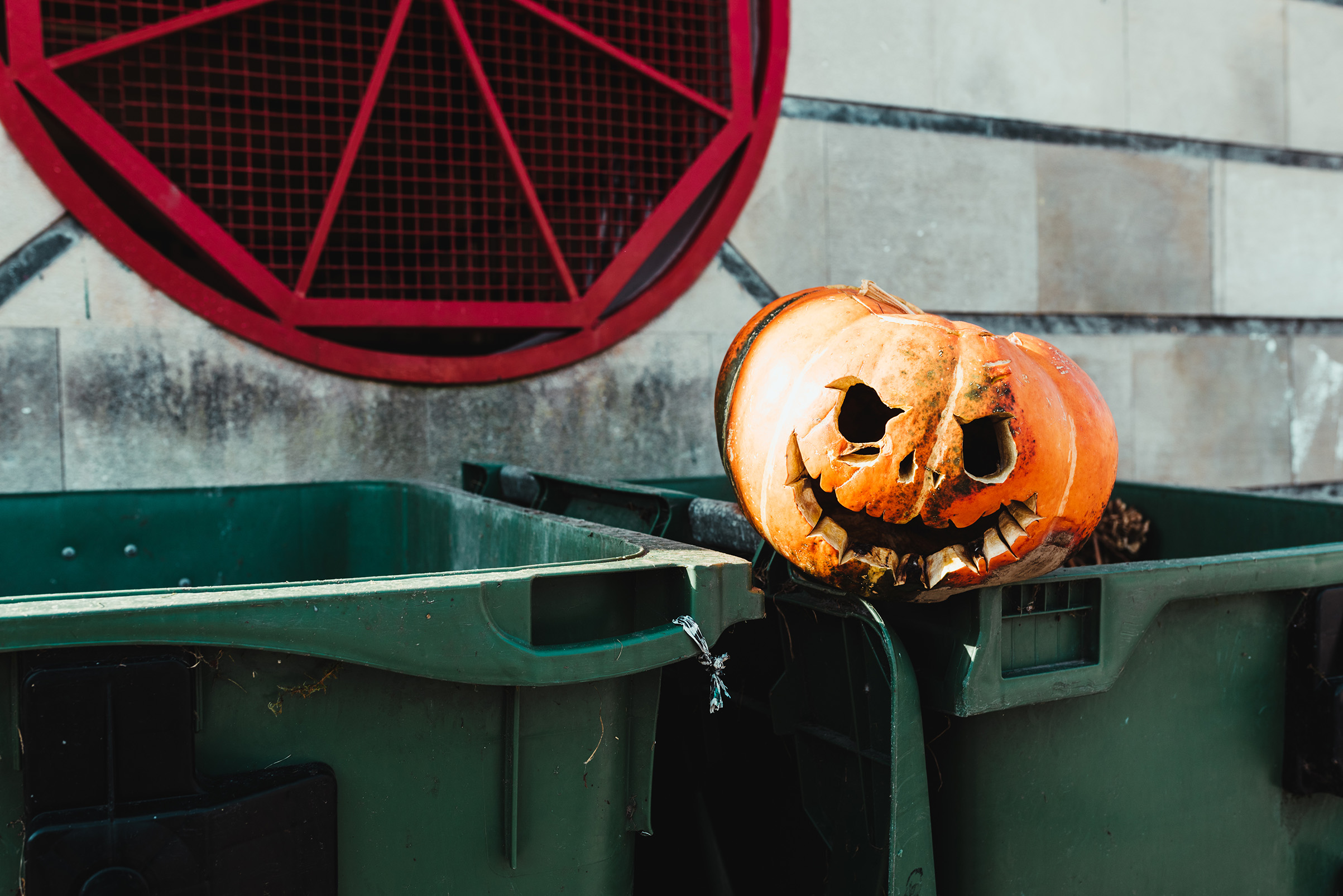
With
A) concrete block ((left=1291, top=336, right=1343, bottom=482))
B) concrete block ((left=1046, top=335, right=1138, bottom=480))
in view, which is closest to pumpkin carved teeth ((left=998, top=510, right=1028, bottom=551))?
concrete block ((left=1046, top=335, right=1138, bottom=480))

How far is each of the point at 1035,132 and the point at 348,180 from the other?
345 cm

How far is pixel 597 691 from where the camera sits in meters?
1.52

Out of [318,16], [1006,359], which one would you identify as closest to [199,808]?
[1006,359]

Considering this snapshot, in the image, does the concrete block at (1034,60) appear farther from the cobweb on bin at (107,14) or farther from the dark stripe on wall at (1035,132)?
the cobweb on bin at (107,14)

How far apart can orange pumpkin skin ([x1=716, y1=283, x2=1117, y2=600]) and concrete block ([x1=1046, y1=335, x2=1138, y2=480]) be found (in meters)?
3.70

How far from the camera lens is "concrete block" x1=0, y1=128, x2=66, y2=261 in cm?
346

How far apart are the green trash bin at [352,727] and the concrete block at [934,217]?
10.8 feet

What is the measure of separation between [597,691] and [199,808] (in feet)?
1.87

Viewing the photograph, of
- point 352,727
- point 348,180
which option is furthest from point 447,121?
point 352,727

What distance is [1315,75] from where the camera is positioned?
5.73 m

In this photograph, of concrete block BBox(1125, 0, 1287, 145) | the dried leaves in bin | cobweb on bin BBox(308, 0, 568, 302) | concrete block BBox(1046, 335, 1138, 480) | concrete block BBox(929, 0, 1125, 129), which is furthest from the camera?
concrete block BBox(1125, 0, 1287, 145)

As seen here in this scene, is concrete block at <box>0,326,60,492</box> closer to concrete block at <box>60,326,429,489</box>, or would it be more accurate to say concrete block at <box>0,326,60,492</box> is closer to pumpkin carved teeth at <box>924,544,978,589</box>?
concrete block at <box>60,326,429,489</box>

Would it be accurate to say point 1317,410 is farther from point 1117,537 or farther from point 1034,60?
point 1117,537

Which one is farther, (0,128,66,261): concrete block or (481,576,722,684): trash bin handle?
(0,128,66,261): concrete block
